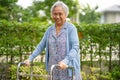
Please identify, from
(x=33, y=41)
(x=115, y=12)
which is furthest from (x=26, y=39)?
(x=115, y=12)

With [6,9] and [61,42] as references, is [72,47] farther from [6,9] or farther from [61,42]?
[6,9]

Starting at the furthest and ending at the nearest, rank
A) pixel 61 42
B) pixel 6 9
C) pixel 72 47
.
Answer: pixel 6 9
pixel 61 42
pixel 72 47

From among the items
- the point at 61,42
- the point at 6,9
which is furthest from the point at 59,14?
the point at 6,9

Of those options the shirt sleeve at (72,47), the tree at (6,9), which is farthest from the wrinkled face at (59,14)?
the tree at (6,9)

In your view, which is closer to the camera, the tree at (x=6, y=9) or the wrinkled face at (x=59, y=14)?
the wrinkled face at (x=59, y=14)

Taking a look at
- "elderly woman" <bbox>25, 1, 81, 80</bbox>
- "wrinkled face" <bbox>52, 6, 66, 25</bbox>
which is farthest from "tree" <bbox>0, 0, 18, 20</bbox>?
Result: "wrinkled face" <bbox>52, 6, 66, 25</bbox>

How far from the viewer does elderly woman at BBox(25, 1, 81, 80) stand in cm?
489

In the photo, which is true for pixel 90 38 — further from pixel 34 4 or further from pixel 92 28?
pixel 34 4

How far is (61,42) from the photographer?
4996 mm

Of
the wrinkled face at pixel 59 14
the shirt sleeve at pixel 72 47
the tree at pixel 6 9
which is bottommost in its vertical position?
the shirt sleeve at pixel 72 47

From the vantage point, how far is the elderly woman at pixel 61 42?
4895 mm

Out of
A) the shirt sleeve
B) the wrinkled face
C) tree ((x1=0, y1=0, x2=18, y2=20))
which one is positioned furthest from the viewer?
tree ((x1=0, y1=0, x2=18, y2=20))

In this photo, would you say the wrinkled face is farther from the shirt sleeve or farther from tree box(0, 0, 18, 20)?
tree box(0, 0, 18, 20)

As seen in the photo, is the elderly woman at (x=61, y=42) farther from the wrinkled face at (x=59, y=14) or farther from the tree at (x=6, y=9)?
the tree at (x=6, y=9)
